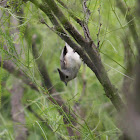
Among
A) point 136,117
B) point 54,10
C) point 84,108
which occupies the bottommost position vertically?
point 84,108

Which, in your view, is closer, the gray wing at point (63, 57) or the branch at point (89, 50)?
the branch at point (89, 50)

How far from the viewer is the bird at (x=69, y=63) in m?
1.56

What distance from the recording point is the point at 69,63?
1604mm

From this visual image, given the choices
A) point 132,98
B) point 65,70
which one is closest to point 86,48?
point 132,98

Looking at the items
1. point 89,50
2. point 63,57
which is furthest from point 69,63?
point 89,50

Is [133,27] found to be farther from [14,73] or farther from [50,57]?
[50,57]

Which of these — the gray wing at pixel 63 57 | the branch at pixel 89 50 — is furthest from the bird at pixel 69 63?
the branch at pixel 89 50

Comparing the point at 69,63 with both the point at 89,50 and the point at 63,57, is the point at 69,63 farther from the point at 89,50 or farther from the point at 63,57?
the point at 89,50

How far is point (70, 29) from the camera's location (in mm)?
848

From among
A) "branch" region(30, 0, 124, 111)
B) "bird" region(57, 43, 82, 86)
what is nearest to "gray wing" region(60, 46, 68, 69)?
"bird" region(57, 43, 82, 86)

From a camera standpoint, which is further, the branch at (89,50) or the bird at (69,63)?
the bird at (69,63)

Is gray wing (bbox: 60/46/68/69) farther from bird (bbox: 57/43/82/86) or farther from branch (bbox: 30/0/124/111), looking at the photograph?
branch (bbox: 30/0/124/111)

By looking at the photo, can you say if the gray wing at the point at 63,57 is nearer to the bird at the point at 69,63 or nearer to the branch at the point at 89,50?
the bird at the point at 69,63

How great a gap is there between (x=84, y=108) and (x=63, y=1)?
1283mm
